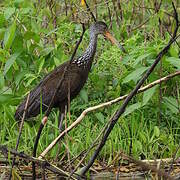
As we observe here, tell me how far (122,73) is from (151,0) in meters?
1.39

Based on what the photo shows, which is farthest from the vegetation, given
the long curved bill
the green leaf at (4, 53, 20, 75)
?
the long curved bill

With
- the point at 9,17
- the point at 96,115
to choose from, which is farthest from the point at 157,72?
the point at 9,17

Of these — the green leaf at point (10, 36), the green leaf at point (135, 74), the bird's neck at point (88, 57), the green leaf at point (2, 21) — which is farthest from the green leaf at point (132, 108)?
the green leaf at point (2, 21)

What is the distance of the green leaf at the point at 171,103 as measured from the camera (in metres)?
5.80

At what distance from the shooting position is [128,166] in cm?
527

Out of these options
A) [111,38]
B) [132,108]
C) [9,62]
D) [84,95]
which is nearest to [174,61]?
[132,108]

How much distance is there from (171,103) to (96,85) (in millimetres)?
979

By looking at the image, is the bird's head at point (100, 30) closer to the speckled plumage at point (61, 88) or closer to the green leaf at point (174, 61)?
the speckled plumage at point (61, 88)

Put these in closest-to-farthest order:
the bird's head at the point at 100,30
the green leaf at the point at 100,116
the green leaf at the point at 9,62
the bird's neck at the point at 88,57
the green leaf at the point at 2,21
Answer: the green leaf at the point at 100,116
the green leaf at the point at 9,62
the green leaf at the point at 2,21
the bird's neck at the point at 88,57
the bird's head at the point at 100,30

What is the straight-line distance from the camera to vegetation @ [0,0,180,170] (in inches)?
220

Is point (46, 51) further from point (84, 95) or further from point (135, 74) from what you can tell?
point (135, 74)

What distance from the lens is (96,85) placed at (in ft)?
21.6

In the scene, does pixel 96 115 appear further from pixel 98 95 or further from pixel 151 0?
pixel 151 0

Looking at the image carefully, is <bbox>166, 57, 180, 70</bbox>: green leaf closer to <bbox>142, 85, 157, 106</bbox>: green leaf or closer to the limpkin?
<bbox>142, 85, 157, 106</bbox>: green leaf
